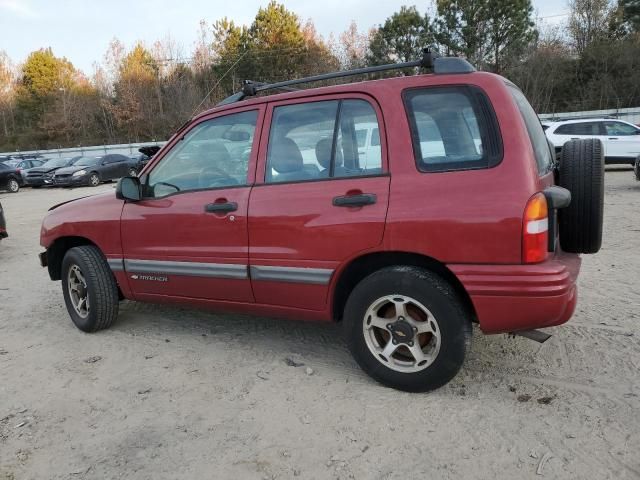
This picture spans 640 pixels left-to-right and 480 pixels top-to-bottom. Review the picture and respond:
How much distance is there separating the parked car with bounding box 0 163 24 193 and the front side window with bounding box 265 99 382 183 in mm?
21210

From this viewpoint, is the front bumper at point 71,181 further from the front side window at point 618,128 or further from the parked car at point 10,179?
the front side window at point 618,128

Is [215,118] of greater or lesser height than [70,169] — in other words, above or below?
above

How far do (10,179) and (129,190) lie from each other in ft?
66.9

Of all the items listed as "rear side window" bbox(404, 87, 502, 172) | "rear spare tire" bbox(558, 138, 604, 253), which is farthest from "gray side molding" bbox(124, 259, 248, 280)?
"rear spare tire" bbox(558, 138, 604, 253)

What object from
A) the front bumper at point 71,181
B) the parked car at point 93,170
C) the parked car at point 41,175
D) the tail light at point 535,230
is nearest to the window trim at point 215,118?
the tail light at point 535,230

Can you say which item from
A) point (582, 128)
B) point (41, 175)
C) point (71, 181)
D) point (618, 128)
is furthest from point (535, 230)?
point (41, 175)

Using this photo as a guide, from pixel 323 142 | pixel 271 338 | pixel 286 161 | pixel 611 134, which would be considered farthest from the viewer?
pixel 611 134

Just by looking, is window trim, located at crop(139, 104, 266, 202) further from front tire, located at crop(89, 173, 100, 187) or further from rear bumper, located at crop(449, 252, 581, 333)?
front tire, located at crop(89, 173, 100, 187)

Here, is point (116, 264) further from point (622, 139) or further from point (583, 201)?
point (622, 139)

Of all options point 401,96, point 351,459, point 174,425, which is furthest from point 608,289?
point 174,425

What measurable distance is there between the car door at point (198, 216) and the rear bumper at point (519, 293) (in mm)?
1511

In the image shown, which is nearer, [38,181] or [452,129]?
[452,129]

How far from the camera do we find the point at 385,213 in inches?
117

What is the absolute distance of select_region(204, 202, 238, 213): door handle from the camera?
11.5 feet
